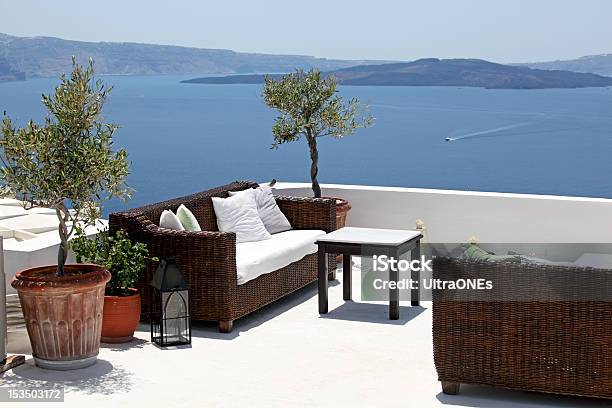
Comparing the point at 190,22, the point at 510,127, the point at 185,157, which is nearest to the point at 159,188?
the point at 185,157

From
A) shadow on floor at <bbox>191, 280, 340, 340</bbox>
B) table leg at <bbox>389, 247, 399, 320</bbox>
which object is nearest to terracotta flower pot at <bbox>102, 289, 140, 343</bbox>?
shadow on floor at <bbox>191, 280, 340, 340</bbox>

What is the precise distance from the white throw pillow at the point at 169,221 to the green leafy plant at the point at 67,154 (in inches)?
39.0

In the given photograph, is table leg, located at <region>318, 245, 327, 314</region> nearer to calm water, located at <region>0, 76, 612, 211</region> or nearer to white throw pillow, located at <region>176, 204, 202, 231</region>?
white throw pillow, located at <region>176, 204, 202, 231</region>

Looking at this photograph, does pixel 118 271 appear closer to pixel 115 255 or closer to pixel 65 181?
pixel 115 255

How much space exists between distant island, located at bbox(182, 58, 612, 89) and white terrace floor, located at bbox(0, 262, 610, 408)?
4598cm

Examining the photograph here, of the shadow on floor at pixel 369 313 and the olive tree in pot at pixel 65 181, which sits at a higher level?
the olive tree in pot at pixel 65 181

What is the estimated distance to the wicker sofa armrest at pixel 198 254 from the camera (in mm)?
6187

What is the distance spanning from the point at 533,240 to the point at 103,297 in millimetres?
3878

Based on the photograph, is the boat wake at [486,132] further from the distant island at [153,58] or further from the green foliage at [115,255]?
the green foliage at [115,255]

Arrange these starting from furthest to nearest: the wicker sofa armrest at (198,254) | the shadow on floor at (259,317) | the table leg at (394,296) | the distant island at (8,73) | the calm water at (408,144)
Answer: the calm water at (408,144), the distant island at (8,73), the table leg at (394,296), the shadow on floor at (259,317), the wicker sofa armrest at (198,254)

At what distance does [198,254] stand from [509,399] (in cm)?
208

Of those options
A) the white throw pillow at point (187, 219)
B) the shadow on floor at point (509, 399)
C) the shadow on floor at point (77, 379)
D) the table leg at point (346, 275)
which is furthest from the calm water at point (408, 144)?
the shadow on floor at point (509, 399)

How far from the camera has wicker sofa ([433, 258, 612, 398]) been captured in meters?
4.65

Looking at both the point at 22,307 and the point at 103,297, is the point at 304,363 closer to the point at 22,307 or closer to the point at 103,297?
the point at 103,297
